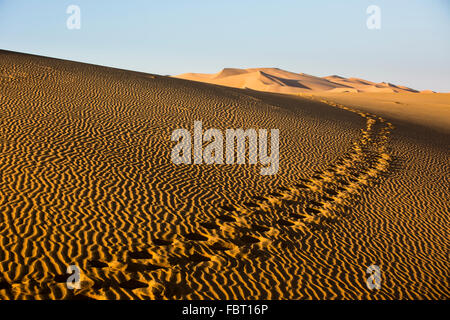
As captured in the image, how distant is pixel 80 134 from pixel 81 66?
14.1 meters

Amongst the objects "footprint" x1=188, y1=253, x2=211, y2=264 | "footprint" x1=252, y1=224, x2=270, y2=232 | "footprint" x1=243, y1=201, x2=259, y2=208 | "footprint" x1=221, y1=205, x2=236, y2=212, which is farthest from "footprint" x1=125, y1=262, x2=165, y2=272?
"footprint" x1=243, y1=201, x2=259, y2=208

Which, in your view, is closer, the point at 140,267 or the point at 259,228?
the point at 140,267

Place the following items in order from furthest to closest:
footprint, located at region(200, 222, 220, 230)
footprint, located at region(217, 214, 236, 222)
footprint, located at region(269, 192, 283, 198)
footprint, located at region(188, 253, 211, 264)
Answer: footprint, located at region(269, 192, 283, 198) < footprint, located at region(217, 214, 236, 222) < footprint, located at region(200, 222, 220, 230) < footprint, located at region(188, 253, 211, 264)

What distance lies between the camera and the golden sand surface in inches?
247

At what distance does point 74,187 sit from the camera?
901 cm

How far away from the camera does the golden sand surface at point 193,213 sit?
6266 millimetres

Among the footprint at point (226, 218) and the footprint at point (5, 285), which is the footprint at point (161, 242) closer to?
the footprint at point (226, 218)

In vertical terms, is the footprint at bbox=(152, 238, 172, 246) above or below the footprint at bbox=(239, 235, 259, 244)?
above

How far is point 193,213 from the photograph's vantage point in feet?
28.8

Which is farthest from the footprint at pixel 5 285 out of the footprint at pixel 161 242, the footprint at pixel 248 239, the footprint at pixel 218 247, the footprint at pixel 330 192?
the footprint at pixel 330 192

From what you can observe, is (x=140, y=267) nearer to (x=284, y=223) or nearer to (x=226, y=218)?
(x=226, y=218)

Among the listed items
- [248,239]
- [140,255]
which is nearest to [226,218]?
[248,239]

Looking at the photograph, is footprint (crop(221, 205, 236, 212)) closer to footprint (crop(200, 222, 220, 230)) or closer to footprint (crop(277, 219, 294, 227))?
footprint (crop(200, 222, 220, 230))
